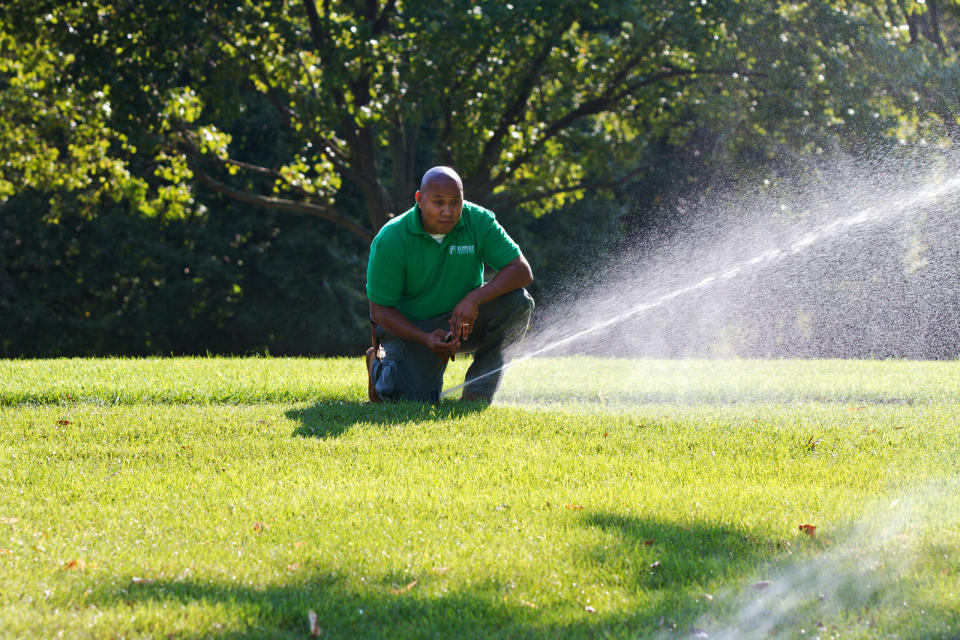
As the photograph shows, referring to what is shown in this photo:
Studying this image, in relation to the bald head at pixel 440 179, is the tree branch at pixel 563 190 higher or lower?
lower

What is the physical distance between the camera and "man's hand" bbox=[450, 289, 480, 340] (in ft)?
19.0

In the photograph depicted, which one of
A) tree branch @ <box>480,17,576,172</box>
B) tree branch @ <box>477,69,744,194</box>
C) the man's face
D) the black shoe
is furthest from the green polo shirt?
tree branch @ <box>477,69,744,194</box>

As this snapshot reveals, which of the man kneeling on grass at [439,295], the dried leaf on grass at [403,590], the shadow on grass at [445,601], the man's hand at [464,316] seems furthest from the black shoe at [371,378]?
the dried leaf on grass at [403,590]

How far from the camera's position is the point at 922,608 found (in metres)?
2.58

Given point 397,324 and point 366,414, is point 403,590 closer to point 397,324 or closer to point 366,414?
point 366,414

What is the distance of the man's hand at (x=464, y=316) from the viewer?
580 cm

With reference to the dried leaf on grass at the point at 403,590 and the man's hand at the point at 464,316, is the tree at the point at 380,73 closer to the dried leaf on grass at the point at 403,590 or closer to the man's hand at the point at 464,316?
the man's hand at the point at 464,316

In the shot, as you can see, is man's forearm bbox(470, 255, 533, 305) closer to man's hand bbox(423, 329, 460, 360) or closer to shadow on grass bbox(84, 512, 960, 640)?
man's hand bbox(423, 329, 460, 360)

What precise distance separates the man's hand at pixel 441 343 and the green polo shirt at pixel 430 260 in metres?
0.40

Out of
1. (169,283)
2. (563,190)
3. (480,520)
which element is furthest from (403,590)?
(169,283)

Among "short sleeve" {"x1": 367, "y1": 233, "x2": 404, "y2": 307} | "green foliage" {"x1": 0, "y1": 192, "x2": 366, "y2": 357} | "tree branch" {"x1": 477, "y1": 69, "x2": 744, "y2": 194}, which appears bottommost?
"green foliage" {"x1": 0, "y1": 192, "x2": 366, "y2": 357}

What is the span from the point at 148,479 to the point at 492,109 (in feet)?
38.7

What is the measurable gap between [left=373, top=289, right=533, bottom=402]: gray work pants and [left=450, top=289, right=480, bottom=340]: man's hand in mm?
367

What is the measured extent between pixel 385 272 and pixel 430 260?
30 centimetres
